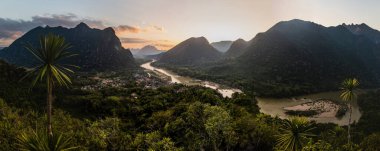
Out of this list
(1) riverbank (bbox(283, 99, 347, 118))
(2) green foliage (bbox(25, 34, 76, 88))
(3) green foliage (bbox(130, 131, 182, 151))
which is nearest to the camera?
(2) green foliage (bbox(25, 34, 76, 88))

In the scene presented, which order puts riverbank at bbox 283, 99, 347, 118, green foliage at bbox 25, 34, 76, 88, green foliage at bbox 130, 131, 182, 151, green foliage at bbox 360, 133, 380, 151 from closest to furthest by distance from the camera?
green foliage at bbox 25, 34, 76, 88 < green foliage at bbox 130, 131, 182, 151 < green foliage at bbox 360, 133, 380, 151 < riverbank at bbox 283, 99, 347, 118

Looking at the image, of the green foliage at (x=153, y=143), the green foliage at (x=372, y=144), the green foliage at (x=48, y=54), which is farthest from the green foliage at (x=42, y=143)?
the green foliage at (x=372, y=144)

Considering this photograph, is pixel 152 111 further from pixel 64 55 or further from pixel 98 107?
pixel 64 55

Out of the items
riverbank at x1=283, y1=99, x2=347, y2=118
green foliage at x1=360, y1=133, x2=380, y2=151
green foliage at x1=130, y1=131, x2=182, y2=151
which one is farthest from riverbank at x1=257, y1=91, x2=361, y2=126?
green foliage at x1=130, y1=131, x2=182, y2=151

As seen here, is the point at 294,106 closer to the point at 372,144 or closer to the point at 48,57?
the point at 372,144

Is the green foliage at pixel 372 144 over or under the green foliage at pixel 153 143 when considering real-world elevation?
under

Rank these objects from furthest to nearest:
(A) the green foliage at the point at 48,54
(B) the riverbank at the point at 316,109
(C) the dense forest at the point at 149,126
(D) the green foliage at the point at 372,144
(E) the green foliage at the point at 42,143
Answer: (B) the riverbank at the point at 316,109
(D) the green foliage at the point at 372,144
(C) the dense forest at the point at 149,126
(A) the green foliage at the point at 48,54
(E) the green foliage at the point at 42,143

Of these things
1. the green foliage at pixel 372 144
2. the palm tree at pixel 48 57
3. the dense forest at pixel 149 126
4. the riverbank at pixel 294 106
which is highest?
the palm tree at pixel 48 57

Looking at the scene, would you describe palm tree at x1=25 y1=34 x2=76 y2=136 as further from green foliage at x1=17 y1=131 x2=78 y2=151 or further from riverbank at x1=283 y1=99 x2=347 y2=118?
riverbank at x1=283 y1=99 x2=347 y2=118

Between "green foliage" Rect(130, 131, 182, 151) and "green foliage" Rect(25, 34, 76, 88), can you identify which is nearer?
"green foliage" Rect(25, 34, 76, 88)

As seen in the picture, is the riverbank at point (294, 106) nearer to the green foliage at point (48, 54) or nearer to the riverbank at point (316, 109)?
the riverbank at point (316, 109)

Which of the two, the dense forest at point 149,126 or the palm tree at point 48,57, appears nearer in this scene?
the palm tree at point 48,57

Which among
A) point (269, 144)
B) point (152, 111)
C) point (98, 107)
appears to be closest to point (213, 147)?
point (269, 144)
